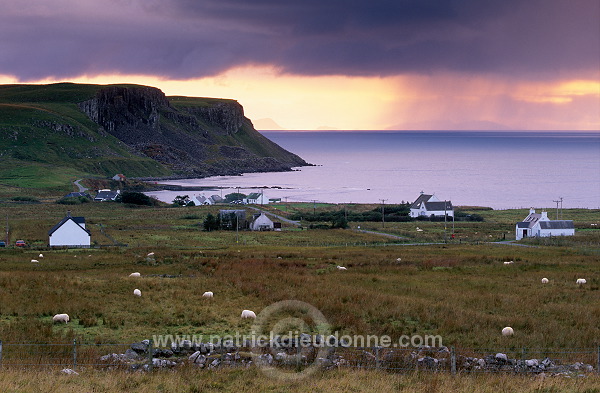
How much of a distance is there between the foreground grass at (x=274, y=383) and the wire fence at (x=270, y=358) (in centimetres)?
67

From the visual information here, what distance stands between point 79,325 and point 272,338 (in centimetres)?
704

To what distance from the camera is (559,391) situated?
600 inches

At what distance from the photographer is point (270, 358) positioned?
17125 mm

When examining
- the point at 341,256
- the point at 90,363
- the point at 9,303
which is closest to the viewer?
the point at 90,363

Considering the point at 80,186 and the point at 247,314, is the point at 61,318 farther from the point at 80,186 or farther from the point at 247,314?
the point at 80,186

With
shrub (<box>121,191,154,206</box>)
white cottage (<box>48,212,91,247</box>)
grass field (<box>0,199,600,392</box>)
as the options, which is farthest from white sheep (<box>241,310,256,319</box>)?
shrub (<box>121,191,154,206</box>)

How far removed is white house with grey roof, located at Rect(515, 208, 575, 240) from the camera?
79250 millimetres

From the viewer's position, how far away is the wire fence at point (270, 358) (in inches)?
665

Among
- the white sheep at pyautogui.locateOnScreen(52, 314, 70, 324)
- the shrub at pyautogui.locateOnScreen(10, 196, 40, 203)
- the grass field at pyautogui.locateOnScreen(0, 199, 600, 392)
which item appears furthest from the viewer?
the shrub at pyautogui.locateOnScreen(10, 196, 40, 203)

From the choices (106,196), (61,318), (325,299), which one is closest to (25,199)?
(106,196)

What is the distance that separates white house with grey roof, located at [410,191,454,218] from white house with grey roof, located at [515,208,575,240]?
31.8m

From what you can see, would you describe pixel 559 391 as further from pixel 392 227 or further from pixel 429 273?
pixel 392 227

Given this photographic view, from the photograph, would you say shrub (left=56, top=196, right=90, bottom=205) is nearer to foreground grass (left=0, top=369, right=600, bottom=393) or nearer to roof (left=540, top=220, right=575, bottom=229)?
roof (left=540, top=220, right=575, bottom=229)

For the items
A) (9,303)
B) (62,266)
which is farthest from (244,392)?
(62,266)
